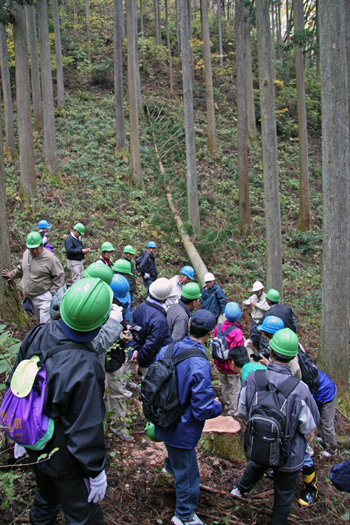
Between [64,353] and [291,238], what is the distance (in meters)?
14.9

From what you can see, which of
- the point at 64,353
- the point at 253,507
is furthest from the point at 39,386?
the point at 253,507

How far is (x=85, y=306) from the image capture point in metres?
2.10

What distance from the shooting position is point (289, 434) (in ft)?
9.70

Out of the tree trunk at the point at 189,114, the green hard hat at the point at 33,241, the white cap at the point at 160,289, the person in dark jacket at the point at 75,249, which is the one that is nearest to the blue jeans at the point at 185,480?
the white cap at the point at 160,289

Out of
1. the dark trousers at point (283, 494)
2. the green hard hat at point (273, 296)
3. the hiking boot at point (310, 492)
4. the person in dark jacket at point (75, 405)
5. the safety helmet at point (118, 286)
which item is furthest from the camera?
the green hard hat at point (273, 296)

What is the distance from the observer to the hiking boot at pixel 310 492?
3.78 m

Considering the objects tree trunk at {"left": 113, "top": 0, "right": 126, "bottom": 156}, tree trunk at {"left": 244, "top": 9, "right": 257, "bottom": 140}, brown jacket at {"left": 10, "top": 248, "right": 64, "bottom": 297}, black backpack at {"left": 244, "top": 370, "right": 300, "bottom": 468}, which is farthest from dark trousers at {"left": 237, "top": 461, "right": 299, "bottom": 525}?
tree trunk at {"left": 244, "top": 9, "right": 257, "bottom": 140}

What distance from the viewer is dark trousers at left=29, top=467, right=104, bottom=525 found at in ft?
6.89

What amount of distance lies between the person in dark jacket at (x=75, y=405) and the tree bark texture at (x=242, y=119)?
1291cm

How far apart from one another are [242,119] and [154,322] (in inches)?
461

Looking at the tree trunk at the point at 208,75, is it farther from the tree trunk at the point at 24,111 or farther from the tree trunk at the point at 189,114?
the tree trunk at the point at 24,111

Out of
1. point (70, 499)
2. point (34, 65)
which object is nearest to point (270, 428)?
point (70, 499)

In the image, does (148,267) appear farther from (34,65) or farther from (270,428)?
(34,65)

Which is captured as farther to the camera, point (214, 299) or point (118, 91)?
point (118, 91)
